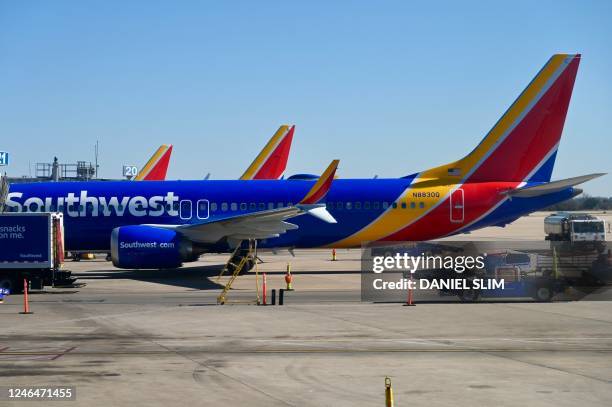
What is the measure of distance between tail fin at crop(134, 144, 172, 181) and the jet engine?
26.5m

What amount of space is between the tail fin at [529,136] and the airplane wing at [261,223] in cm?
567

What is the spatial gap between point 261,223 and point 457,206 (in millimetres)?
8644

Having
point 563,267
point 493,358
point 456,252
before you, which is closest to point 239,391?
point 493,358

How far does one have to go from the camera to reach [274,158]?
176 feet

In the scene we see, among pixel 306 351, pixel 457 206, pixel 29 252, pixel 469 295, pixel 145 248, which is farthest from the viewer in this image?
pixel 457 206

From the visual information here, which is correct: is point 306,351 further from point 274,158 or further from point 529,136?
point 274,158

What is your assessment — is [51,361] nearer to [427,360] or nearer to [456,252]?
[427,360]

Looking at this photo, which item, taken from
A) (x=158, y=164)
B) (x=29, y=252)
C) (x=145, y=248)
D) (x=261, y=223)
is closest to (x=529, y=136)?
(x=261, y=223)

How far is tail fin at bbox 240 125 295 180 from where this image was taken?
2106 inches

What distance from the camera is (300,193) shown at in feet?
115

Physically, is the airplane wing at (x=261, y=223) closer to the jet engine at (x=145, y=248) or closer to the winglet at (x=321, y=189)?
the winglet at (x=321, y=189)

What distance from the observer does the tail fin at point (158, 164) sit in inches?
2322

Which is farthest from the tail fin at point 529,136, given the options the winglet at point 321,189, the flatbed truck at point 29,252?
the flatbed truck at point 29,252

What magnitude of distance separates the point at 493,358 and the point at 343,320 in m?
6.01
